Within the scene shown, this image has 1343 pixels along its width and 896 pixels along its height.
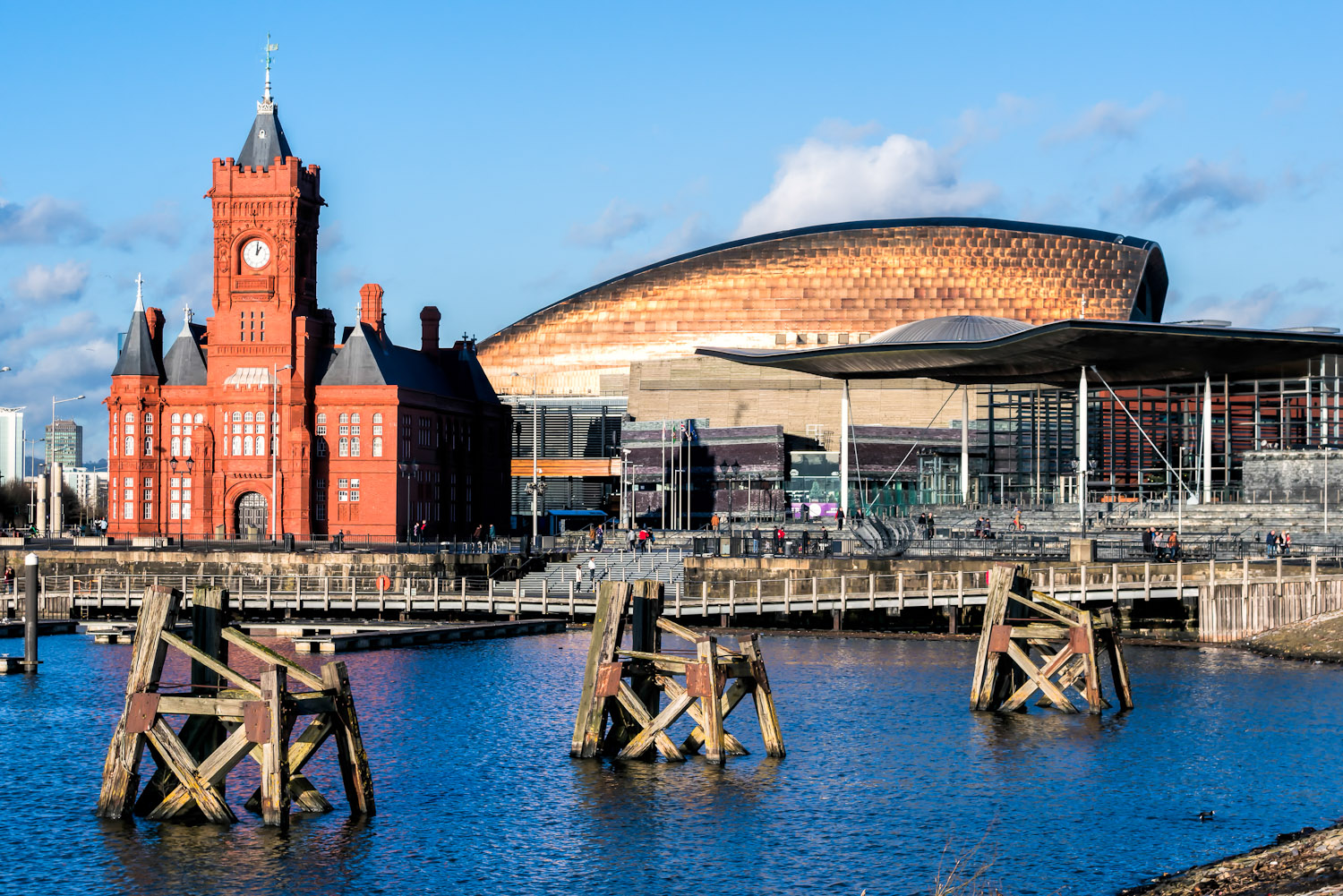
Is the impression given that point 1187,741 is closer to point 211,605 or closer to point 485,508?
point 211,605

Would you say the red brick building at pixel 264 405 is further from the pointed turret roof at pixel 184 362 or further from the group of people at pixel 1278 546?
the group of people at pixel 1278 546

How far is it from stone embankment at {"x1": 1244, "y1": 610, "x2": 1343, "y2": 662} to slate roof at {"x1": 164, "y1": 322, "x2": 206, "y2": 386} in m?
69.4

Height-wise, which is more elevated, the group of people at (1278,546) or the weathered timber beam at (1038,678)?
the group of people at (1278,546)

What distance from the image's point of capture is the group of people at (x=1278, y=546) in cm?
6550

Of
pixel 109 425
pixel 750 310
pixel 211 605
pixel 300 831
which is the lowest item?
pixel 300 831

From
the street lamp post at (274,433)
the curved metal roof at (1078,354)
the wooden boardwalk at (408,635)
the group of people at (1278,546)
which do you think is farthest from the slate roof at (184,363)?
the group of people at (1278,546)

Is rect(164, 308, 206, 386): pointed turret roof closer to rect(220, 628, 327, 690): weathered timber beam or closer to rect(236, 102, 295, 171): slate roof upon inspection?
rect(236, 102, 295, 171): slate roof

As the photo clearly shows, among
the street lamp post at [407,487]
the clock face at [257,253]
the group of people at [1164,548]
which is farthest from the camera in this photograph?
the clock face at [257,253]

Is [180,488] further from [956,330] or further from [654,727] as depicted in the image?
[654,727]

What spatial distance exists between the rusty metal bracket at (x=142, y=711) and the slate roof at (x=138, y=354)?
81372 mm

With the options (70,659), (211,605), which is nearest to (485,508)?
(70,659)

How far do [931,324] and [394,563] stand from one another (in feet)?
124

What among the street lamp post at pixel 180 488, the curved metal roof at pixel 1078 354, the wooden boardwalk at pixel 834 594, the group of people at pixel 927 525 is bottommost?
the wooden boardwalk at pixel 834 594

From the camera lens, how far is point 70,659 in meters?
53.3
